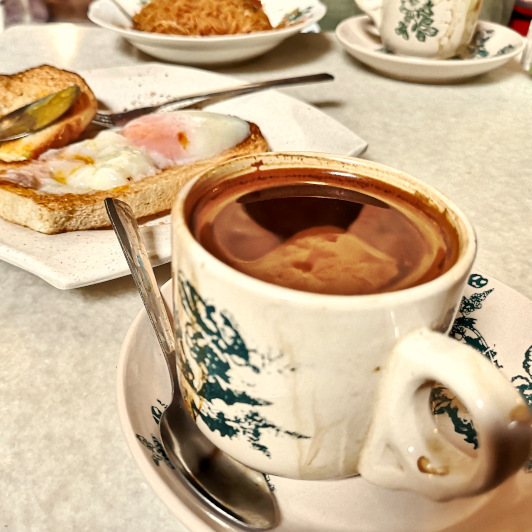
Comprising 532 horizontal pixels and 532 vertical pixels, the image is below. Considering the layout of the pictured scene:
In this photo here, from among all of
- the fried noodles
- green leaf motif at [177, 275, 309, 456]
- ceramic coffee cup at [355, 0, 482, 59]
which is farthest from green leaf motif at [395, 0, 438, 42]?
green leaf motif at [177, 275, 309, 456]

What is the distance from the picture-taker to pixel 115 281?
2.35 feet

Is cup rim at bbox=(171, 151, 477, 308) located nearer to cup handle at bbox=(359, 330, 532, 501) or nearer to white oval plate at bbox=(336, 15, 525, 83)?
→ cup handle at bbox=(359, 330, 532, 501)

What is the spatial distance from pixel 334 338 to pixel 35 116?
2.72 ft

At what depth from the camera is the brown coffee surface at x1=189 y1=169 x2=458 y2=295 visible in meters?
0.42

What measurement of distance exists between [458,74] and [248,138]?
69 centimetres

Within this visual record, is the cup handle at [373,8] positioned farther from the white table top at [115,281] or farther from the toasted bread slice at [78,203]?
the toasted bread slice at [78,203]

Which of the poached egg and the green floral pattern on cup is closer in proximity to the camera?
the green floral pattern on cup

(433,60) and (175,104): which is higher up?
(433,60)

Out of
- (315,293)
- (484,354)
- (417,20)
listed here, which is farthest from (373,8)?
(315,293)

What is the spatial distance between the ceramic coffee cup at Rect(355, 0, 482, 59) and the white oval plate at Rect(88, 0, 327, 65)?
0.72 ft

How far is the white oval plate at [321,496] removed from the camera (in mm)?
406

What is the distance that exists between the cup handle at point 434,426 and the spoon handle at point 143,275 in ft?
0.64

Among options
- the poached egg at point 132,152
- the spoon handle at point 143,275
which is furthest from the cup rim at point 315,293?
the poached egg at point 132,152

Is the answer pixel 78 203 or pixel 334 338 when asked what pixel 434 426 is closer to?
pixel 334 338
